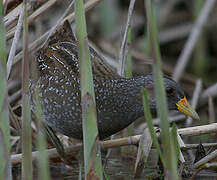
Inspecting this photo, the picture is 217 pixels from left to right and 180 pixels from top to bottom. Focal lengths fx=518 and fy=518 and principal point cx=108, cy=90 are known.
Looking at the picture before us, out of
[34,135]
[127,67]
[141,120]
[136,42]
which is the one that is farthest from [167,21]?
[34,135]

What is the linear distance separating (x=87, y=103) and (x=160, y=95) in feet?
1.10

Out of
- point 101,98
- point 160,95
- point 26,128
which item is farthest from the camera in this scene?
point 101,98

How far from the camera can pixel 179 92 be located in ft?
9.55

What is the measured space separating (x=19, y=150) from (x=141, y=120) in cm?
131

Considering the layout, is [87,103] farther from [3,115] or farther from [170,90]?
[170,90]

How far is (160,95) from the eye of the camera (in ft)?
6.04

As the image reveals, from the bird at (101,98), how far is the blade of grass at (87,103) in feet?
2.48

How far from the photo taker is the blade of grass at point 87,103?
1982mm

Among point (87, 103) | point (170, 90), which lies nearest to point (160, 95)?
point (87, 103)

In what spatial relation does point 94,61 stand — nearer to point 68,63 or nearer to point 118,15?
point 68,63

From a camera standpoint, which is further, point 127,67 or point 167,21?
point 167,21

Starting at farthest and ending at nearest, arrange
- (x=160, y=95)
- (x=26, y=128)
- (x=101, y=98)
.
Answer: (x=101, y=98) < (x=26, y=128) < (x=160, y=95)

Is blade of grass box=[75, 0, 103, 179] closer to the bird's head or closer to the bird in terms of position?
the bird

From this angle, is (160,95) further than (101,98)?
No
